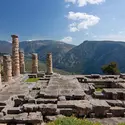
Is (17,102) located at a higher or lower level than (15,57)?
lower

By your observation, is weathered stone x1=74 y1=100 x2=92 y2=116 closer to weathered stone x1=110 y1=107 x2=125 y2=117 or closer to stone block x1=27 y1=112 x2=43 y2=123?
weathered stone x1=110 y1=107 x2=125 y2=117

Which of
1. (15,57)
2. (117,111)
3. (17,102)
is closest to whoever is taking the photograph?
(117,111)

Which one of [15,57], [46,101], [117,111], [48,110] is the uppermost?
[15,57]

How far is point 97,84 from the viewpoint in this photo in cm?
2036

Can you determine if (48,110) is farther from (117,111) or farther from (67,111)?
(117,111)

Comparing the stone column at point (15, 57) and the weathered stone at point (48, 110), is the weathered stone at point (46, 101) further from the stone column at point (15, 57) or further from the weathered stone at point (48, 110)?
the stone column at point (15, 57)

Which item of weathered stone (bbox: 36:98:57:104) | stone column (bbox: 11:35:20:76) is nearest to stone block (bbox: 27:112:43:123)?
weathered stone (bbox: 36:98:57:104)

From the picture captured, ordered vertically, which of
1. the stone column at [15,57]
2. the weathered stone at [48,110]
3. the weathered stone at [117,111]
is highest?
the stone column at [15,57]

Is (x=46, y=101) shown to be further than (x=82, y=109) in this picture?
Yes

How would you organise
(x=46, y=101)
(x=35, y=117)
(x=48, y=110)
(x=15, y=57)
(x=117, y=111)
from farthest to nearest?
(x=15, y=57), (x=46, y=101), (x=117, y=111), (x=48, y=110), (x=35, y=117)

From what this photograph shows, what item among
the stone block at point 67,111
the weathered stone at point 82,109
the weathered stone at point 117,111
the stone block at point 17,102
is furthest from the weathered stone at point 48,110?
the weathered stone at point 117,111

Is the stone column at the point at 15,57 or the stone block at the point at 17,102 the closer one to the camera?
the stone block at the point at 17,102

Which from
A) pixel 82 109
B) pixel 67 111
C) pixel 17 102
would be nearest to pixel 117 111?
pixel 82 109

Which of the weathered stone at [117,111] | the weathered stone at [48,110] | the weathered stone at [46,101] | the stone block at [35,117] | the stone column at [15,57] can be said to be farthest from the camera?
the stone column at [15,57]
